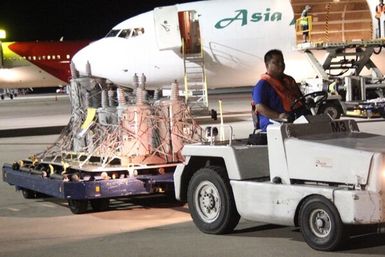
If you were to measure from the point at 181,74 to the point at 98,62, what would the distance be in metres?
2.90

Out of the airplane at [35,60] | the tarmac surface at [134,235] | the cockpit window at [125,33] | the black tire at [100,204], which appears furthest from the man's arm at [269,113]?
the airplane at [35,60]

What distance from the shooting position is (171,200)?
33.6 ft

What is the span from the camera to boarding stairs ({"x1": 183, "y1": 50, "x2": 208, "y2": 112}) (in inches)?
859

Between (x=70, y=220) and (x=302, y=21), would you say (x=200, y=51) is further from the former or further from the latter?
(x=70, y=220)

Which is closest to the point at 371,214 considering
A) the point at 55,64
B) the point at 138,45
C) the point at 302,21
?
the point at 302,21

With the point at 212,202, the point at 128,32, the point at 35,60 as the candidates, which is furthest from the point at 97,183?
the point at 35,60

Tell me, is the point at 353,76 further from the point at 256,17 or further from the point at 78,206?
the point at 78,206

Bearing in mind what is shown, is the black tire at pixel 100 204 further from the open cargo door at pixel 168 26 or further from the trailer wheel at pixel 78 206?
the open cargo door at pixel 168 26

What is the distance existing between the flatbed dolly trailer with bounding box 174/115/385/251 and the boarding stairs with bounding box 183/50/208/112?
536 inches

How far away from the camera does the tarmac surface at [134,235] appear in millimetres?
7070

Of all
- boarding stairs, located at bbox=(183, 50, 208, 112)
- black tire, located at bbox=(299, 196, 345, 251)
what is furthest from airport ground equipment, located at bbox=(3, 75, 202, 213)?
boarding stairs, located at bbox=(183, 50, 208, 112)

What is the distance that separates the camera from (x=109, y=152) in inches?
398

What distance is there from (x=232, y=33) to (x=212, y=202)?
1489 centimetres

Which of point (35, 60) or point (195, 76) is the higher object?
point (35, 60)
